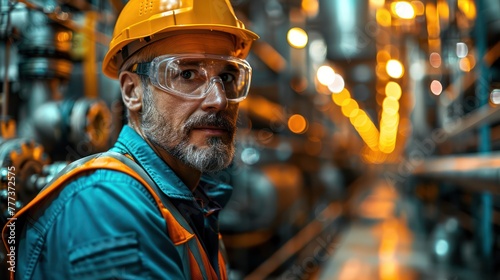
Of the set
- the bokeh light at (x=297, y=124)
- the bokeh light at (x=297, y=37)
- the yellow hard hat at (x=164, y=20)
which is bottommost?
the bokeh light at (x=297, y=124)

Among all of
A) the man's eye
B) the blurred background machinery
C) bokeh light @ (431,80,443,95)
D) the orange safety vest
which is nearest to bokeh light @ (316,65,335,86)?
the blurred background machinery

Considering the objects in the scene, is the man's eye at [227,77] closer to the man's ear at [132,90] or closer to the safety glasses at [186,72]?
the safety glasses at [186,72]

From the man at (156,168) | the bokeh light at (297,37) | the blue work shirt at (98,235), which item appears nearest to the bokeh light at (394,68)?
the bokeh light at (297,37)

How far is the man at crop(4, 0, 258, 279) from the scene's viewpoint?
3.57 feet

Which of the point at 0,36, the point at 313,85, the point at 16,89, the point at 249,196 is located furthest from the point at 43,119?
the point at 313,85

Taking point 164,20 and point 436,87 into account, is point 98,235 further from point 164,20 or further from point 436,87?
point 436,87

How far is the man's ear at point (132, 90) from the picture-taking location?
150cm

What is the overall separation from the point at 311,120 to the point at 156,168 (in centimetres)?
645

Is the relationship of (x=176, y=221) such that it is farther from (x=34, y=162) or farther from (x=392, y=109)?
(x=392, y=109)

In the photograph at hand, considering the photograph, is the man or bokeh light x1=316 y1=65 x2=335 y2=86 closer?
the man

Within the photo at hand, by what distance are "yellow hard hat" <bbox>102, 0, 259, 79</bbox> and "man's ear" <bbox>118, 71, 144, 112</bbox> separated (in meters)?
0.06

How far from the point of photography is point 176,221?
1222mm

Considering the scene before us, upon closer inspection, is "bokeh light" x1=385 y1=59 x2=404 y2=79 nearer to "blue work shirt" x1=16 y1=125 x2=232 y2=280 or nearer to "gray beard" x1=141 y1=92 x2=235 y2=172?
"gray beard" x1=141 y1=92 x2=235 y2=172

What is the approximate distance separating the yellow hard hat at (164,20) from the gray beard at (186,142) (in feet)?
0.54
